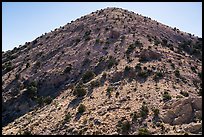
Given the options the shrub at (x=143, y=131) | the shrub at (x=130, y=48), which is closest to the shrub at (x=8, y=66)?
the shrub at (x=130, y=48)

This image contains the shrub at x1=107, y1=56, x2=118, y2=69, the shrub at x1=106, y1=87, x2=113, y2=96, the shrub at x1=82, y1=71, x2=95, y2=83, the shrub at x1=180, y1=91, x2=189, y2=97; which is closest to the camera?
the shrub at x1=180, y1=91, x2=189, y2=97

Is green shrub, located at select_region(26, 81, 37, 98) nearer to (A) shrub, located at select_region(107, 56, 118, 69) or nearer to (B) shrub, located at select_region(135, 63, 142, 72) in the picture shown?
(A) shrub, located at select_region(107, 56, 118, 69)

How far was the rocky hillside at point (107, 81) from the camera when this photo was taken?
34.6m

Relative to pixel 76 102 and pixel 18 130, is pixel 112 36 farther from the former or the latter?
pixel 18 130

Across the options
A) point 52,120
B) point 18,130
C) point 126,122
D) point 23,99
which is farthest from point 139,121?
point 23,99

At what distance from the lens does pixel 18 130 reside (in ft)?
131

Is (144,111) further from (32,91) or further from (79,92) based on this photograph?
(32,91)

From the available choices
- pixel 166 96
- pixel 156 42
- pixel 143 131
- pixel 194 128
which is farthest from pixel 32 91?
pixel 194 128

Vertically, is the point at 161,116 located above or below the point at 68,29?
below

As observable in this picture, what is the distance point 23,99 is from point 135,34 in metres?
24.4

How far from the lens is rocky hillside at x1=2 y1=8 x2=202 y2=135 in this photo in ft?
113

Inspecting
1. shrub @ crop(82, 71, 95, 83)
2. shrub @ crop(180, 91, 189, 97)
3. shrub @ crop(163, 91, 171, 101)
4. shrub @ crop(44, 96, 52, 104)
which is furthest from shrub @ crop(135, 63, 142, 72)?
shrub @ crop(44, 96, 52, 104)

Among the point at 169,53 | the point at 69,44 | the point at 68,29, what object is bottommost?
the point at 169,53

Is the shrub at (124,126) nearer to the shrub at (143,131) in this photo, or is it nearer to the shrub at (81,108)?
the shrub at (143,131)
